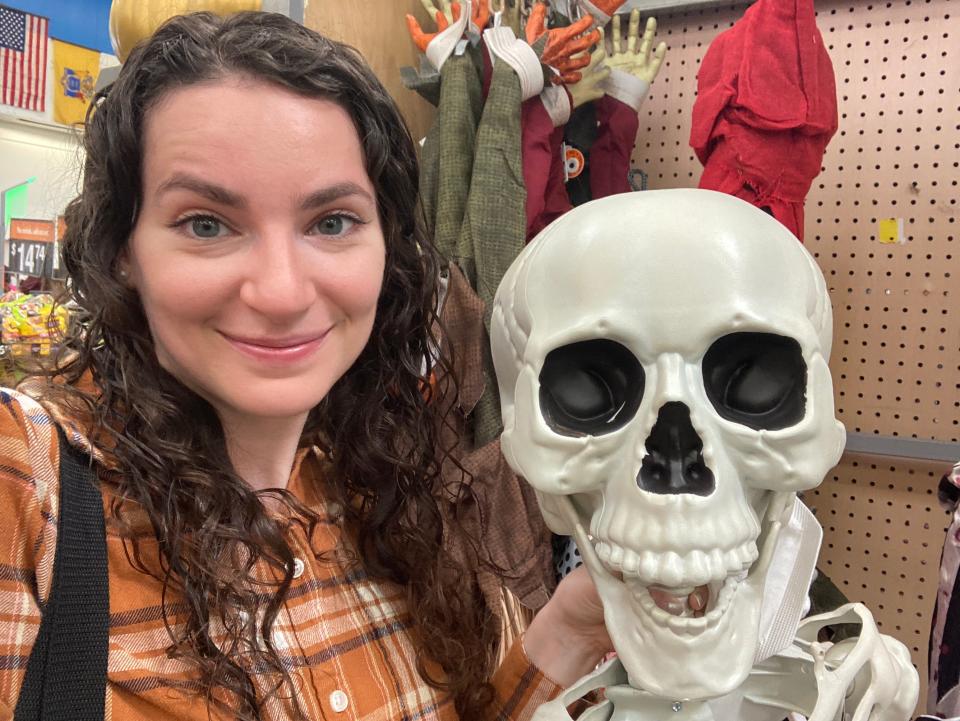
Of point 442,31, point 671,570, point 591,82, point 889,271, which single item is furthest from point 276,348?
point 889,271

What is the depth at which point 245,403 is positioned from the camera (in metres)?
0.74

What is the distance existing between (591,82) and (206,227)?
1116 mm

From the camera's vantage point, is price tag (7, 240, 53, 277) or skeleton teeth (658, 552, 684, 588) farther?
price tag (7, 240, 53, 277)

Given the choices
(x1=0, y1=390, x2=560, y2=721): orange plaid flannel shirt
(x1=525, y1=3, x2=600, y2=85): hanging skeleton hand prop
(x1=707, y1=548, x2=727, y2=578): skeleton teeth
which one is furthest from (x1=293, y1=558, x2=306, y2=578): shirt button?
(x1=525, y1=3, x2=600, y2=85): hanging skeleton hand prop

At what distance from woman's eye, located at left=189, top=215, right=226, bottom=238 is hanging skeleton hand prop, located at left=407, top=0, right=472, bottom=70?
0.91 m

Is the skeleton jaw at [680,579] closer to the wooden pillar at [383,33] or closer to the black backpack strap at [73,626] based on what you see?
the black backpack strap at [73,626]

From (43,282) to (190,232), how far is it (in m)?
1.77

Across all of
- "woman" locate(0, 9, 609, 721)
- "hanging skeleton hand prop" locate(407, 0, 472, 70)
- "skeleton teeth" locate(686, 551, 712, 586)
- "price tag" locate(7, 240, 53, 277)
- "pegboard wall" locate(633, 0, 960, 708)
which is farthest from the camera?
"price tag" locate(7, 240, 53, 277)

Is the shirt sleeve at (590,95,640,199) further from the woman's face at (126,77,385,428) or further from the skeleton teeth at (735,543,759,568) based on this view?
the skeleton teeth at (735,543,759,568)

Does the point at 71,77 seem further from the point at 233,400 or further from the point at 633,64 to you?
the point at 233,400

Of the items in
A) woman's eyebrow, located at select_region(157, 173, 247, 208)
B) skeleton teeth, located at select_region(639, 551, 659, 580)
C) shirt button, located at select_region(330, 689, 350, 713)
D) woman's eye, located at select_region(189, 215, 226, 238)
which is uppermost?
woman's eyebrow, located at select_region(157, 173, 247, 208)

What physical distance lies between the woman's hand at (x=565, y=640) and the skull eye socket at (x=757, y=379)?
263 mm

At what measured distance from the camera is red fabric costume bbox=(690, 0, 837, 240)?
4.38ft

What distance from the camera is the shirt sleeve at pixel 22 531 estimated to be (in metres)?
0.58
